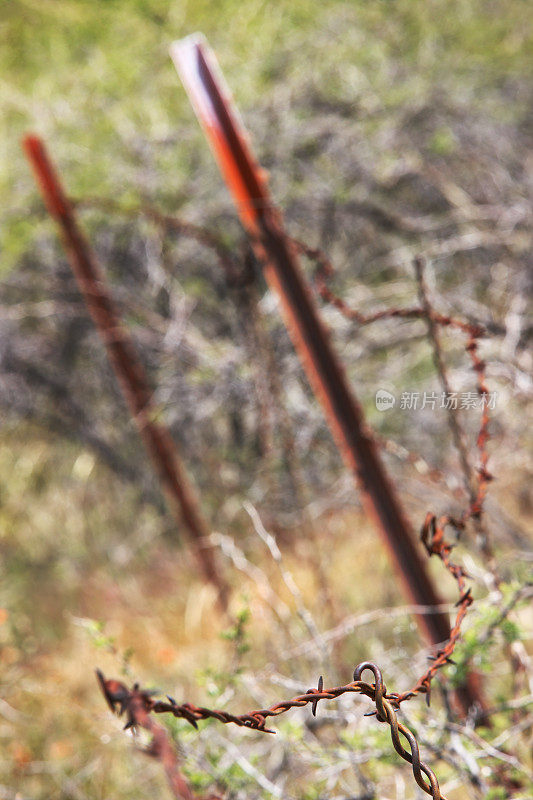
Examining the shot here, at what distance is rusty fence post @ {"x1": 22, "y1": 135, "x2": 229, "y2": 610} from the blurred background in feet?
0.91

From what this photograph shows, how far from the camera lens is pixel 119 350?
11.2 ft

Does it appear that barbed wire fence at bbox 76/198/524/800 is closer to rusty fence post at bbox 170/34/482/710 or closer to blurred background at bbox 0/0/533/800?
rusty fence post at bbox 170/34/482/710

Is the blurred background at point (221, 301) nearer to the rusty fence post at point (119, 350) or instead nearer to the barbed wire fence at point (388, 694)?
the rusty fence post at point (119, 350)

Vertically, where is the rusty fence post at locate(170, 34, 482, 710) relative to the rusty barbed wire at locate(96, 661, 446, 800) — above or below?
above

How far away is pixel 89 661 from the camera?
3939 mm

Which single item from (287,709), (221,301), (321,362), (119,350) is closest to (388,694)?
(287,709)

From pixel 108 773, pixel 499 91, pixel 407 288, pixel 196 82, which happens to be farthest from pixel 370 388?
pixel 499 91

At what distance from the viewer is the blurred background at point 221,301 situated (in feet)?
12.4

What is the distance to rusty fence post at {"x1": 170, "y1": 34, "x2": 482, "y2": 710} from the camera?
6.33ft

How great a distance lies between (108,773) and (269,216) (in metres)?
2.26

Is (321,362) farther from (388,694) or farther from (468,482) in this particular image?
(388,694)
